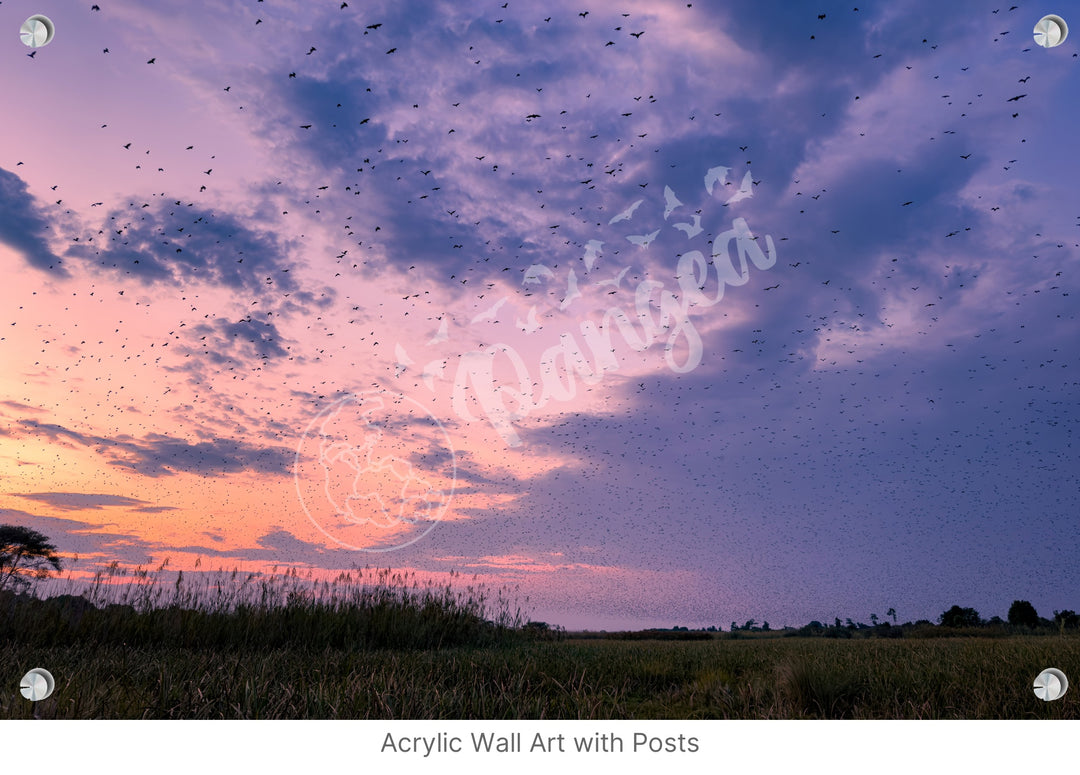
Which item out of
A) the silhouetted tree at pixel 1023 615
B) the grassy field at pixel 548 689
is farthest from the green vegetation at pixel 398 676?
the silhouetted tree at pixel 1023 615

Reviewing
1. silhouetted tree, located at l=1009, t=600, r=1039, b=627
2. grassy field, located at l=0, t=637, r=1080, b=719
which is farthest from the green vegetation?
silhouetted tree, located at l=1009, t=600, r=1039, b=627

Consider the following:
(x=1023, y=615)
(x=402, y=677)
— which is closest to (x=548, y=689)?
(x=402, y=677)

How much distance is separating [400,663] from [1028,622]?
778 inches

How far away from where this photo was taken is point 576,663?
8172 mm

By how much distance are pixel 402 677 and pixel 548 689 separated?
138 cm

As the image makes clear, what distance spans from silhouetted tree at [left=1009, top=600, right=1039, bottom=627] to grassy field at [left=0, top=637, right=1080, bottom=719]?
13.5m

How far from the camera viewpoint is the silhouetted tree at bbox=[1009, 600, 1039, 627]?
19.3 m

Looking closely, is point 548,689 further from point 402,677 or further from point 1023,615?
point 1023,615

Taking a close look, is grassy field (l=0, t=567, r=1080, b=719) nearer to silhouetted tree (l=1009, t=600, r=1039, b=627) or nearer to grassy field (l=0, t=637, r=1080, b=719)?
grassy field (l=0, t=637, r=1080, b=719)

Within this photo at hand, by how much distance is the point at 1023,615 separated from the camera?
1997 centimetres

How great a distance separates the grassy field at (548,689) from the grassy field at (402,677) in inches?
0.8
